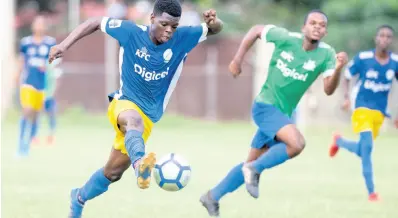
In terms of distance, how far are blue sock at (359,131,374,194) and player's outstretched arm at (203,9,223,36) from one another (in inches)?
145

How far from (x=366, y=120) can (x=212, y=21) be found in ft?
13.8

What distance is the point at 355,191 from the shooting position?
41.0ft

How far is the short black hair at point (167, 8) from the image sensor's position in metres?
8.15

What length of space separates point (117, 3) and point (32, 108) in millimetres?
14575

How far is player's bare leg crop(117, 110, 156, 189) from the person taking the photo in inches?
287

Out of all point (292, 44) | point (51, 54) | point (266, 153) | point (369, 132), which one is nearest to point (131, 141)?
point (51, 54)

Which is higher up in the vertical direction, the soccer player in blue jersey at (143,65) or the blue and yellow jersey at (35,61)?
the blue and yellow jersey at (35,61)

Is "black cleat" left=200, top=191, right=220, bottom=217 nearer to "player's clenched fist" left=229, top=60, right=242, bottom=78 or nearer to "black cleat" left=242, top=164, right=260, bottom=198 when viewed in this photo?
"black cleat" left=242, top=164, right=260, bottom=198

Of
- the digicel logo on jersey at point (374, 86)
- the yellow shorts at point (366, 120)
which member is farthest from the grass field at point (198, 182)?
the digicel logo on jersey at point (374, 86)

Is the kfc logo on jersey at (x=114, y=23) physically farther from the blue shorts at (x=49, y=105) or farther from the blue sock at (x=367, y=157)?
the blue shorts at (x=49, y=105)

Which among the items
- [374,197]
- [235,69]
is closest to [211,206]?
[235,69]

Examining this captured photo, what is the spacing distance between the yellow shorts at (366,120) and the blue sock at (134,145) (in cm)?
494

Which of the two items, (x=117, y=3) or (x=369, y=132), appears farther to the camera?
(x=117, y=3)

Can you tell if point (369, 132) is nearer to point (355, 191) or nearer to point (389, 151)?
point (355, 191)
